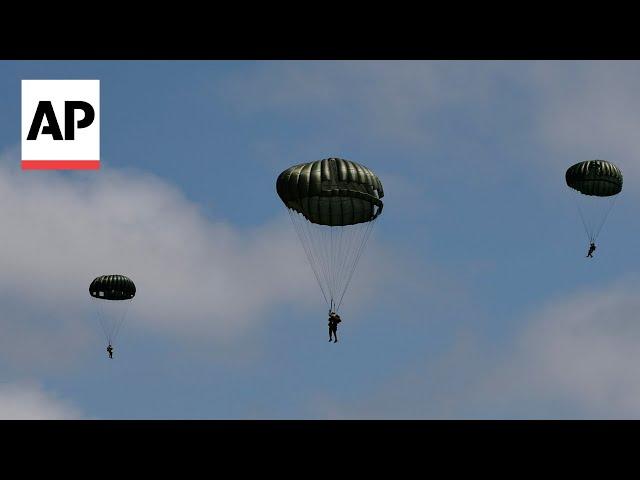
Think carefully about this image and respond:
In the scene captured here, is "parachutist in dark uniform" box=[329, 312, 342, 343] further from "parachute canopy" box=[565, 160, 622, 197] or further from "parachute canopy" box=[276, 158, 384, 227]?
"parachute canopy" box=[565, 160, 622, 197]

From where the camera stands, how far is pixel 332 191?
73688 mm

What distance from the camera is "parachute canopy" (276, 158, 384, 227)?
7412 centimetres

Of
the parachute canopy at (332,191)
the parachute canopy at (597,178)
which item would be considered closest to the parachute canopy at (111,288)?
the parachute canopy at (332,191)

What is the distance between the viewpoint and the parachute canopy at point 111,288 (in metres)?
105

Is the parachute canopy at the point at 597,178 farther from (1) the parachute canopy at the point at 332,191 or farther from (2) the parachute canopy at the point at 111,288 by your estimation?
(2) the parachute canopy at the point at 111,288

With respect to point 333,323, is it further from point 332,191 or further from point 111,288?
point 111,288

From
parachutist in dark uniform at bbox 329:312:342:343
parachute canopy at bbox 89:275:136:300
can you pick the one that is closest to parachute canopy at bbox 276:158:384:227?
parachutist in dark uniform at bbox 329:312:342:343

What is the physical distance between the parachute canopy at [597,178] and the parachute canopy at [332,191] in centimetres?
2904

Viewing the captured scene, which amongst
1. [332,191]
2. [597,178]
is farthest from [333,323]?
[597,178]
